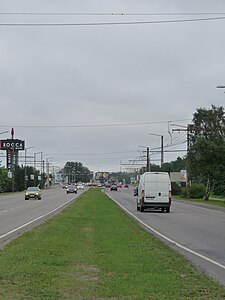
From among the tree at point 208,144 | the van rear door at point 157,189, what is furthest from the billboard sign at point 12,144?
the van rear door at point 157,189

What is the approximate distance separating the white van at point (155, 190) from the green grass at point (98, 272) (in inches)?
896

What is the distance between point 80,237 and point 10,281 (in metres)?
9.34

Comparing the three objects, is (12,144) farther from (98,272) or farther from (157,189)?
(98,272)

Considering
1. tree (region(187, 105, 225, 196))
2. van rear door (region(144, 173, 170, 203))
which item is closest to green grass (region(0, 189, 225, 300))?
van rear door (region(144, 173, 170, 203))

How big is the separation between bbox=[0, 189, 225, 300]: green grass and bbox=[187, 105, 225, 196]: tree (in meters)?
51.7

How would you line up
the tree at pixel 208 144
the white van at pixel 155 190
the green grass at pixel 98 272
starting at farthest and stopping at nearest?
the tree at pixel 208 144, the white van at pixel 155 190, the green grass at pixel 98 272

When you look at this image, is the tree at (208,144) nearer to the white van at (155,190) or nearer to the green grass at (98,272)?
the white van at (155,190)

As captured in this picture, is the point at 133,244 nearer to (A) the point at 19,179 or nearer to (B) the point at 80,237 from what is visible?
(B) the point at 80,237

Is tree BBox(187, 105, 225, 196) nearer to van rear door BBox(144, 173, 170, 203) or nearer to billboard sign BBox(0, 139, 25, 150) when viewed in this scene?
van rear door BBox(144, 173, 170, 203)

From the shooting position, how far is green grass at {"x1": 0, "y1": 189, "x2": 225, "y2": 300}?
961 centimetres

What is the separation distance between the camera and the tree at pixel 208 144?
228 feet

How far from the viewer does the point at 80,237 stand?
19.9m

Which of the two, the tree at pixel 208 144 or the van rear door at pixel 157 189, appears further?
the tree at pixel 208 144

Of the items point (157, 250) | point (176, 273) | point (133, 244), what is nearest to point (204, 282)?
point (176, 273)
